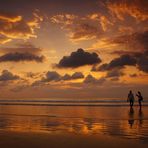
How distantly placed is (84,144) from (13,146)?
2.56m

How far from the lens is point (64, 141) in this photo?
41.3 feet

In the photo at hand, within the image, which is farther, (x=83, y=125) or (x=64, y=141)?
(x=83, y=125)

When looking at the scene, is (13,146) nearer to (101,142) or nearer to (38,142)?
(38,142)

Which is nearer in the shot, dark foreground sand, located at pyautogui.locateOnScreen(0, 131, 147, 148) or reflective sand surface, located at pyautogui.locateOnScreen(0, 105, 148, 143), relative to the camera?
dark foreground sand, located at pyautogui.locateOnScreen(0, 131, 147, 148)

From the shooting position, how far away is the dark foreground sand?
38.0ft

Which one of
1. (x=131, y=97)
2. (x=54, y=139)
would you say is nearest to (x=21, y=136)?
(x=54, y=139)

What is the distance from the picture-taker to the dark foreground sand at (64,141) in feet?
38.0

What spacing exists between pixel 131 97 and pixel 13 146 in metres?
30.5

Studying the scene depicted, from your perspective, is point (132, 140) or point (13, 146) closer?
point (13, 146)

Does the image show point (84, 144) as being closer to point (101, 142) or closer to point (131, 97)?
point (101, 142)

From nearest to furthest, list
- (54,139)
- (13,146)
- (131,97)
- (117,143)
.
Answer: (13,146)
(117,143)
(54,139)
(131,97)

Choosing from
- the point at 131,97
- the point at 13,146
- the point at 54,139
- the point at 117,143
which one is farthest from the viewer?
the point at 131,97

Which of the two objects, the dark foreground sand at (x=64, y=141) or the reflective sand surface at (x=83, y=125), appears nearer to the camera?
the dark foreground sand at (x=64, y=141)

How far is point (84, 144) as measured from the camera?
11.9 meters
